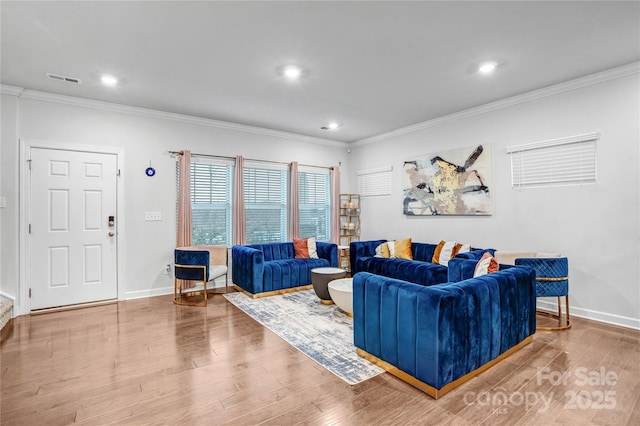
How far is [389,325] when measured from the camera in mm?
2402

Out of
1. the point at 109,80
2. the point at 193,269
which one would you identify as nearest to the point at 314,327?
the point at 193,269

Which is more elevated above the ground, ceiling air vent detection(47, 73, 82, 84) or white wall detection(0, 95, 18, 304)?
ceiling air vent detection(47, 73, 82, 84)

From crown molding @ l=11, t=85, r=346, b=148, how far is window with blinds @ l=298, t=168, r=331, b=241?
2.45ft

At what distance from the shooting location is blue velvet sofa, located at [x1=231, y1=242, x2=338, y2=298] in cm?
466

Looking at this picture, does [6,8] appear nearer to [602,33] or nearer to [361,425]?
[361,425]

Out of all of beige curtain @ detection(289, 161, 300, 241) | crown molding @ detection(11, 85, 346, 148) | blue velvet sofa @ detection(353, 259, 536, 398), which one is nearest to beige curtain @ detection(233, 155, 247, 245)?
crown molding @ detection(11, 85, 346, 148)

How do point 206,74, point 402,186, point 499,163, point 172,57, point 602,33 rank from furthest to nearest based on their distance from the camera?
1. point 402,186
2. point 499,163
3. point 206,74
4. point 172,57
5. point 602,33

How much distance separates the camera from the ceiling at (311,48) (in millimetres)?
2459

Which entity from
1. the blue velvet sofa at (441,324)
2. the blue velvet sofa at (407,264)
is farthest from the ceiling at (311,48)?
the blue velvet sofa at (407,264)

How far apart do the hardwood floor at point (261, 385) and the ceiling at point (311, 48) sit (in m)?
2.82

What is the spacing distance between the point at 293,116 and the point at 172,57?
7.19 feet

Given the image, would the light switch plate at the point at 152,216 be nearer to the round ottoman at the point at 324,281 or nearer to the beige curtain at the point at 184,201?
the beige curtain at the point at 184,201

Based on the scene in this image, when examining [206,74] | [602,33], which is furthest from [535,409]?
[206,74]

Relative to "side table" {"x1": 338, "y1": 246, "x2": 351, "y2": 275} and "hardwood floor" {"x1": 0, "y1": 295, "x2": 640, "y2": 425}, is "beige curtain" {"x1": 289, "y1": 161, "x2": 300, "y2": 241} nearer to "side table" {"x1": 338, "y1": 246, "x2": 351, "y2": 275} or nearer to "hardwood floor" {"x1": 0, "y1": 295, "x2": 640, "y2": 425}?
"side table" {"x1": 338, "y1": 246, "x2": 351, "y2": 275}
